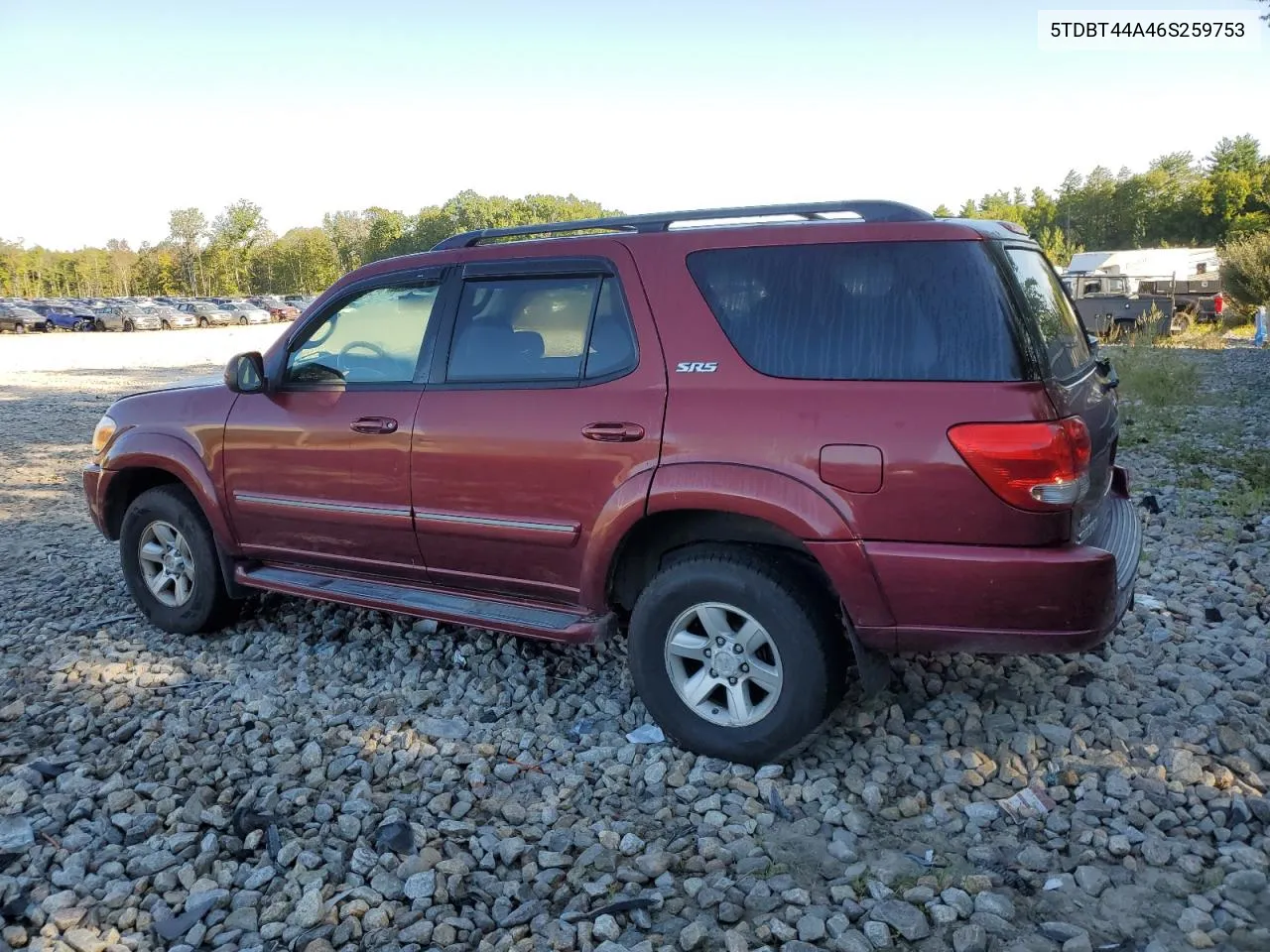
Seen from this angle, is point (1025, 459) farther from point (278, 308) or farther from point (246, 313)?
point (278, 308)

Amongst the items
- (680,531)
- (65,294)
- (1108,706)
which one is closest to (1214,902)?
(1108,706)

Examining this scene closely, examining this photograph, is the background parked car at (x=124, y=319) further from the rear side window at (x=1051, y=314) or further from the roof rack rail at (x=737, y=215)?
the rear side window at (x=1051, y=314)

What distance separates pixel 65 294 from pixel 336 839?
4796 inches

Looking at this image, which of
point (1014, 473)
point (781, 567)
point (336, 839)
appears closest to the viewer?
point (1014, 473)

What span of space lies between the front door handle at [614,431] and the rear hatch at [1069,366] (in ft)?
4.63

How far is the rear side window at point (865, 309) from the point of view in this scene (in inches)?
129

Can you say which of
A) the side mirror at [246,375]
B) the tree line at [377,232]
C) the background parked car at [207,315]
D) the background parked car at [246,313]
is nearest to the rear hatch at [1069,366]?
the side mirror at [246,375]

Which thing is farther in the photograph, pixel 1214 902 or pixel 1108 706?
pixel 1108 706

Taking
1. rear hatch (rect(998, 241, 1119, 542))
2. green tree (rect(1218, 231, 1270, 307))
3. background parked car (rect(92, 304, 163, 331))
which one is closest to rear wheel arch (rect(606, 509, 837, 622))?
rear hatch (rect(998, 241, 1119, 542))

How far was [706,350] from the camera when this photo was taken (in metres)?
3.65

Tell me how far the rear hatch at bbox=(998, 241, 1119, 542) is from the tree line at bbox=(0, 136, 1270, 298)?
271ft

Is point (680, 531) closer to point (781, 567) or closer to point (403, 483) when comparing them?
point (781, 567)

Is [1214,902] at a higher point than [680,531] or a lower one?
lower

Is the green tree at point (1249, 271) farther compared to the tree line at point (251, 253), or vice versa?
the tree line at point (251, 253)
